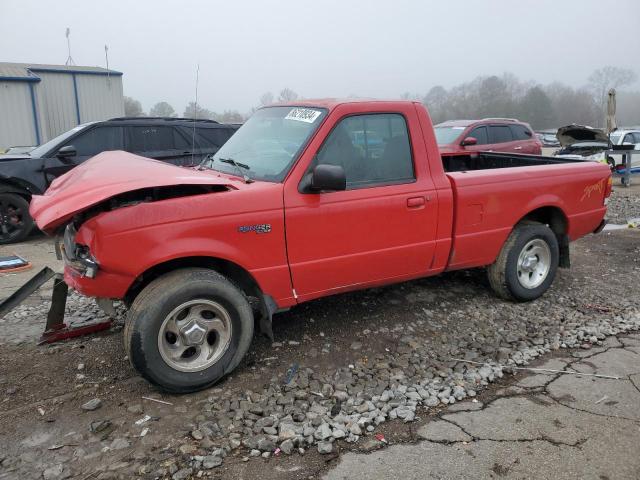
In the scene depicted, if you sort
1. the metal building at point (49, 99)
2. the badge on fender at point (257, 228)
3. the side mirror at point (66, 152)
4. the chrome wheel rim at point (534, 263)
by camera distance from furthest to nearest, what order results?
the metal building at point (49, 99) < the side mirror at point (66, 152) < the chrome wheel rim at point (534, 263) < the badge on fender at point (257, 228)

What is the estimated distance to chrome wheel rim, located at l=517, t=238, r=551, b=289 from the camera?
5.20 metres

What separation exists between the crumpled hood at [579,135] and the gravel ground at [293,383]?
1059cm

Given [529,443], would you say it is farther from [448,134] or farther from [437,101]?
[437,101]

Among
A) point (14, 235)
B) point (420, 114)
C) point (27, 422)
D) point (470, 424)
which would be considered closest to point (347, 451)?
point (470, 424)

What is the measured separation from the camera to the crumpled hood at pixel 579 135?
47.9 feet

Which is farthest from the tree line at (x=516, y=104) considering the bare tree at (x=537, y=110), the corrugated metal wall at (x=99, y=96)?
the corrugated metal wall at (x=99, y=96)

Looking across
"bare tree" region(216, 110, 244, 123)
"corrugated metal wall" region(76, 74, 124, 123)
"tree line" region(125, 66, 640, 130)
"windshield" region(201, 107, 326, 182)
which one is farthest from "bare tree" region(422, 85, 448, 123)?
"windshield" region(201, 107, 326, 182)

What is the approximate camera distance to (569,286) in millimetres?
5812

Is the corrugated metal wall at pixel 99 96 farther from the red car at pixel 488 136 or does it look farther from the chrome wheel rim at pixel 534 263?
the chrome wheel rim at pixel 534 263

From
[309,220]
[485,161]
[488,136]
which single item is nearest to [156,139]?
[485,161]

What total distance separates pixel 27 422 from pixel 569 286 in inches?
209

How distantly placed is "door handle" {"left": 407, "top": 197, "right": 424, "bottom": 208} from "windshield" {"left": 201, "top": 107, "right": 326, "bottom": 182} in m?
0.95

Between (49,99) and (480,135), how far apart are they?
54.5ft

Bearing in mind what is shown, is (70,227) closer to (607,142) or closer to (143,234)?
(143,234)
